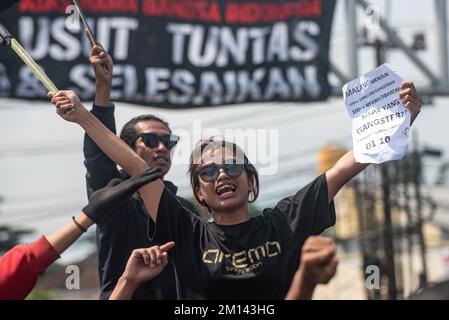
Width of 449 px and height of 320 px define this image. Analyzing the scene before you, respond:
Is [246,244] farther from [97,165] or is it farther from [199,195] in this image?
[97,165]

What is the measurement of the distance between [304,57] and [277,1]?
0.41 metres

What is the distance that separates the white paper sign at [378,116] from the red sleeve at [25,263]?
3.41ft

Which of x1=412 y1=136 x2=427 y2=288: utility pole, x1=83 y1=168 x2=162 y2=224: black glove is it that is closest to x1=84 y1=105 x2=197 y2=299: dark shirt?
x1=83 y1=168 x2=162 y2=224: black glove

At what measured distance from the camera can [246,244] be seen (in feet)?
11.7

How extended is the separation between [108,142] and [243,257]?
567 mm

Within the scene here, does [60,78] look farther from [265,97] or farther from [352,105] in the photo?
[352,105]

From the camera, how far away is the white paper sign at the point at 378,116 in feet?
11.6

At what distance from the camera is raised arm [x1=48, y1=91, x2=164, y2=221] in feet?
11.8

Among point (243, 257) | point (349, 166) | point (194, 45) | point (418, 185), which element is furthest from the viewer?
point (418, 185)

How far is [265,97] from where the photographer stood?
737 cm

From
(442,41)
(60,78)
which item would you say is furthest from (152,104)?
(442,41)

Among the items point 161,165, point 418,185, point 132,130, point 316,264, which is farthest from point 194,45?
point 418,185
